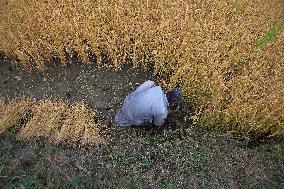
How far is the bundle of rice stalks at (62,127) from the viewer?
350 centimetres

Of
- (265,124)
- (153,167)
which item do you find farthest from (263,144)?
(153,167)

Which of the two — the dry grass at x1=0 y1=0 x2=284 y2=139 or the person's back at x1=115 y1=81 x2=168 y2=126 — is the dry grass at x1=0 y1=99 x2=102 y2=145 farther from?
the dry grass at x1=0 y1=0 x2=284 y2=139

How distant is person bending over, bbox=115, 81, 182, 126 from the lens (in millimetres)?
3453

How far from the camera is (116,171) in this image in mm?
3297

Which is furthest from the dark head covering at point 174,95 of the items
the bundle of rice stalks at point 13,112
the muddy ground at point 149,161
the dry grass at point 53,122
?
the bundle of rice stalks at point 13,112

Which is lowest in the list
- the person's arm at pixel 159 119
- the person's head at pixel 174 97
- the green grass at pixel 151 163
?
the green grass at pixel 151 163

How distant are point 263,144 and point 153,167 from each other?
37.0 inches

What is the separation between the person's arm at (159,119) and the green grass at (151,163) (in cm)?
9

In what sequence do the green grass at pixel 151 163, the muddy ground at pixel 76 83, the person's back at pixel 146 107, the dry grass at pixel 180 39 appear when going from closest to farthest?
the green grass at pixel 151 163, the person's back at pixel 146 107, the dry grass at pixel 180 39, the muddy ground at pixel 76 83

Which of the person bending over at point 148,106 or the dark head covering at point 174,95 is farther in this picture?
the dark head covering at point 174,95

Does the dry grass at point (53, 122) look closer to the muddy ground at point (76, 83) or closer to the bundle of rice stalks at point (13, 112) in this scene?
the bundle of rice stalks at point (13, 112)

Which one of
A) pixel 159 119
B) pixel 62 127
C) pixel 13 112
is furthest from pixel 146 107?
pixel 13 112

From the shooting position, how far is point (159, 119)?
138 inches

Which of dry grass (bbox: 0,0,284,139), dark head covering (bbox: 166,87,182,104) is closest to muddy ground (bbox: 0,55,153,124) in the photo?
dry grass (bbox: 0,0,284,139)
